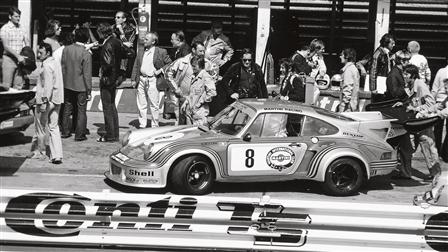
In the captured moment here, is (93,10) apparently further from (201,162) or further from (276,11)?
(201,162)

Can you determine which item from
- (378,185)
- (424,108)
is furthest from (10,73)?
(424,108)

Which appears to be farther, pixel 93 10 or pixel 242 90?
pixel 93 10

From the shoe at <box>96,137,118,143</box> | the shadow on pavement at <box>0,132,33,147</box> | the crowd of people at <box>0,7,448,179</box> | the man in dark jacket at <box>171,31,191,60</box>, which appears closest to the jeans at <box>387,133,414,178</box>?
the crowd of people at <box>0,7,448,179</box>

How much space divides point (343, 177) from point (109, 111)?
484cm

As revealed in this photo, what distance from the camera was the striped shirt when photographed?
52.0ft

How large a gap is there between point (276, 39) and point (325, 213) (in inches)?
496

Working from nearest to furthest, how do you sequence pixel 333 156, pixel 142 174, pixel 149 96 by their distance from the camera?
pixel 142 174
pixel 333 156
pixel 149 96

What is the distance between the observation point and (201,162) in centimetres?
1066

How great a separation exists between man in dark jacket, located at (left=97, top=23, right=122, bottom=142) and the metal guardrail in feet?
20.9

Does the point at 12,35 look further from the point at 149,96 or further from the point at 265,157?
the point at 265,157

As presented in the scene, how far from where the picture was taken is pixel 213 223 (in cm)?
773

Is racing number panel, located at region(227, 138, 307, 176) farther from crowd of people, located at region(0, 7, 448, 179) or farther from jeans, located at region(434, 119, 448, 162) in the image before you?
jeans, located at region(434, 119, 448, 162)

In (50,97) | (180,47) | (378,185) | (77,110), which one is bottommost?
(378,185)

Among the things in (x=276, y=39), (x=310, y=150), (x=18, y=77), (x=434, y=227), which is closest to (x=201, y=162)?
(x=310, y=150)
